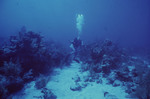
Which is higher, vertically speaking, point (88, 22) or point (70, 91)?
point (88, 22)

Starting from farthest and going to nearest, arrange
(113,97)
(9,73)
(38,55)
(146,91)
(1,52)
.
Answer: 1. (38,55)
2. (1,52)
3. (9,73)
4. (113,97)
5. (146,91)

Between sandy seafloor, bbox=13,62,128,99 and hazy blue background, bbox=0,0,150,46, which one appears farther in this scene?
hazy blue background, bbox=0,0,150,46

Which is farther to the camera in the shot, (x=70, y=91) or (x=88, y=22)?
(x=88, y=22)

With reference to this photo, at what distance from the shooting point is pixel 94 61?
1045 centimetres

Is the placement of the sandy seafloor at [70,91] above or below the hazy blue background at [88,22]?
below

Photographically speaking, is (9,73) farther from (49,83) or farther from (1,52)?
(49,83)

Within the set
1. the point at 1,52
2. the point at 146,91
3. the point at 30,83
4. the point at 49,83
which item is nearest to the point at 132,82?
the point at 146,91

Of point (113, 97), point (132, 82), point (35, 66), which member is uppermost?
point (35, 66)

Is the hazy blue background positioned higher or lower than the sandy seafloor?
higher

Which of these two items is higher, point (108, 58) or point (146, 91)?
point (108, 58)

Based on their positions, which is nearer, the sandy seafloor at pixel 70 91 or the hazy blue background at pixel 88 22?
the sandy seafloor at pixel 70 91

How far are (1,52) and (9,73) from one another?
5.63 feet

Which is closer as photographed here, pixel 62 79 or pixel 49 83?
pixel 49 83

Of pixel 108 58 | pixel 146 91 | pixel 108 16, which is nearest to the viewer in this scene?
pixel 146 91
